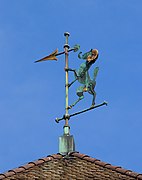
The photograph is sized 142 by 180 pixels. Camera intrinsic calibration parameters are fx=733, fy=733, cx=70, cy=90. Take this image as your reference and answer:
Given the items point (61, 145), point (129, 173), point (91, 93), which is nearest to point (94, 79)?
point (91, 93)

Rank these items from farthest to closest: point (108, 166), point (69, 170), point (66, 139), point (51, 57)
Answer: point (51, 57)
point (66, 139)
point (108, 166)
point (69, 170)

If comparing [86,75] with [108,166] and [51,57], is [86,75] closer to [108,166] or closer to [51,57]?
[51,57]

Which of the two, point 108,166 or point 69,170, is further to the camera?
point 108,166

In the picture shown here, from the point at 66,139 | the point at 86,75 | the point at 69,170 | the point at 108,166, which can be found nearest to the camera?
the point at 69,170

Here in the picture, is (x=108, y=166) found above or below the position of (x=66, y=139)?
below

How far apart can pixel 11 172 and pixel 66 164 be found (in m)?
1.28

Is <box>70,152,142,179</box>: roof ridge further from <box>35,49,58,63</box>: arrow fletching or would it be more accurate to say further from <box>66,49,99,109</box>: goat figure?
<box>35,49,58,63</box>: arrow fletching

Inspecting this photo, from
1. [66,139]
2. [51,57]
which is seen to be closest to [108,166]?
[66,139]

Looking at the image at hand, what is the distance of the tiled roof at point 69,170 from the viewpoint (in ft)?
49.0

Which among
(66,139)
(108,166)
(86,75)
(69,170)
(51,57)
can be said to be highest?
(51,57)

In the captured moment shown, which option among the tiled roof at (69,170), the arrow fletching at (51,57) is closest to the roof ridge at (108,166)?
the tiled roof at (69,170)

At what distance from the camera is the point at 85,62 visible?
56.4 feet

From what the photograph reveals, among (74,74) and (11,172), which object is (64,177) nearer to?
(11,172)

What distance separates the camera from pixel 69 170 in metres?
15.3
